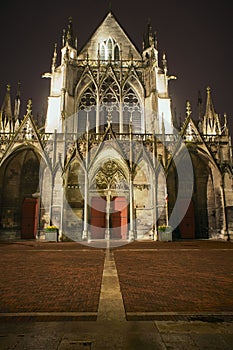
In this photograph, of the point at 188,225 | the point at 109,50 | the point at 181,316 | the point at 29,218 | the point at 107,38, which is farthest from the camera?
the point at 107,38

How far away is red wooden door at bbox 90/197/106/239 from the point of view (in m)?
19.2

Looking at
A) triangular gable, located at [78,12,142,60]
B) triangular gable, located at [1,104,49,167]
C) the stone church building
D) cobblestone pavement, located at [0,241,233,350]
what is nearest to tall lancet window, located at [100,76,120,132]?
the stone church building

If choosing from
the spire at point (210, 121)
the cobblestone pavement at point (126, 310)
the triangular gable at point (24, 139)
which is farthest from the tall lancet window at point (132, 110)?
the cobblestone pavement at point (126, 310)

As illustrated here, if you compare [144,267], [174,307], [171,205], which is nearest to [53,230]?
[171,205]

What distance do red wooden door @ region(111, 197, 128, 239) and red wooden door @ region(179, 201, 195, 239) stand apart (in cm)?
484

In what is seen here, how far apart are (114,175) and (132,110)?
24.3 ft

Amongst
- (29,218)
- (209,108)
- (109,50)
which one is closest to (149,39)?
(109,50)

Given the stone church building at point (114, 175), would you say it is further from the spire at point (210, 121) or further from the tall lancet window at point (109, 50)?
the tall lancet window at point (109, 50)

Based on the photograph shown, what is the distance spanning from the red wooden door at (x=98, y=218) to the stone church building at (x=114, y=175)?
8 cm

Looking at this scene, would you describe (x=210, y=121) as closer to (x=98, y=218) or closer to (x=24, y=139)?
(x=98, y=218)

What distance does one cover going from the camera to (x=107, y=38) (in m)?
26.9

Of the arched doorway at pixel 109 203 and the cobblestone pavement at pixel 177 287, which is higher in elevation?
the arched doorway at pixel 109 203

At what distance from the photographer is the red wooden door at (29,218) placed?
803 inches

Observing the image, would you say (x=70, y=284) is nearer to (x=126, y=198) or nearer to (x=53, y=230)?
(x=53, y=230)
